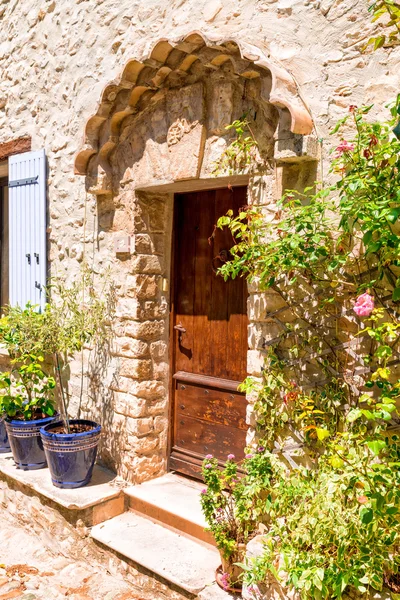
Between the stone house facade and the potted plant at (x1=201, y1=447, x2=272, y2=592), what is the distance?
0.55 meters

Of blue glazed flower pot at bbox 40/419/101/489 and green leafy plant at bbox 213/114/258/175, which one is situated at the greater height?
green leafy plant at bbox 213/114/258/175

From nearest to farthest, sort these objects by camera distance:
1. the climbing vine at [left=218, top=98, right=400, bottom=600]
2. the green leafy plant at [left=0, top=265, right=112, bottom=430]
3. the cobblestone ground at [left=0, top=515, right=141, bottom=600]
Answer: the climbing vine at [left=218, top=98, right=400, bottom=600]
the cobblestone ground at [left=0, top=515, right=141, bottom=600]
the green leafy plant at [left=0, top=265, right=112, bottom=430]

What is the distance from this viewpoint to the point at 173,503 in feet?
12.0

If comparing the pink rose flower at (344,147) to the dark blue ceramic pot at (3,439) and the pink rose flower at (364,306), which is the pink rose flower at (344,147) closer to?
the pink rose flower at (364,306)

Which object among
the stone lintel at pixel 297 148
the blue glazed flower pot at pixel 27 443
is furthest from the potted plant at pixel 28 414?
the stone lintel at pixel 297 148

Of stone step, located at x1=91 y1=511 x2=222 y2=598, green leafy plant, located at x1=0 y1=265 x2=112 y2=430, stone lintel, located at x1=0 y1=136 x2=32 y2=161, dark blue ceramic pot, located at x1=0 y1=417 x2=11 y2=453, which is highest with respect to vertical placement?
stone lintel, located at x1=0 y1=136 x2=32 y2=161

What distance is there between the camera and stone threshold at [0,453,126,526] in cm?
364

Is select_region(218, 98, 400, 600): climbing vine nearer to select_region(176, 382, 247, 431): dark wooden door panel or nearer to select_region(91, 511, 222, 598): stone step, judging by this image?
select_region(91, 511, 222, 598): stone step

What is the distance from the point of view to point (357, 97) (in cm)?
272

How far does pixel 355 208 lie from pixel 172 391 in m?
2.26

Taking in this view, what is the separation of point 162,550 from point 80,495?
73cm

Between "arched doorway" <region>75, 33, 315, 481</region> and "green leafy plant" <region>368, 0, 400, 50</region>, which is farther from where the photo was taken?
"arched doorway" <region>75, 33, 315, 481</region>

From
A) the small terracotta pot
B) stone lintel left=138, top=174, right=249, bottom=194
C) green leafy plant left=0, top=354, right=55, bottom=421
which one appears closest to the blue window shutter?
green leafy plant left=0, top=354, right=55, bottom=421

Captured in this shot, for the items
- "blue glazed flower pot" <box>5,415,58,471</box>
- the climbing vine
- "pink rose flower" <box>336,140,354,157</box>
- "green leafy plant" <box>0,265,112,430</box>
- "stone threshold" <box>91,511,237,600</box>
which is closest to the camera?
the climbing vine
